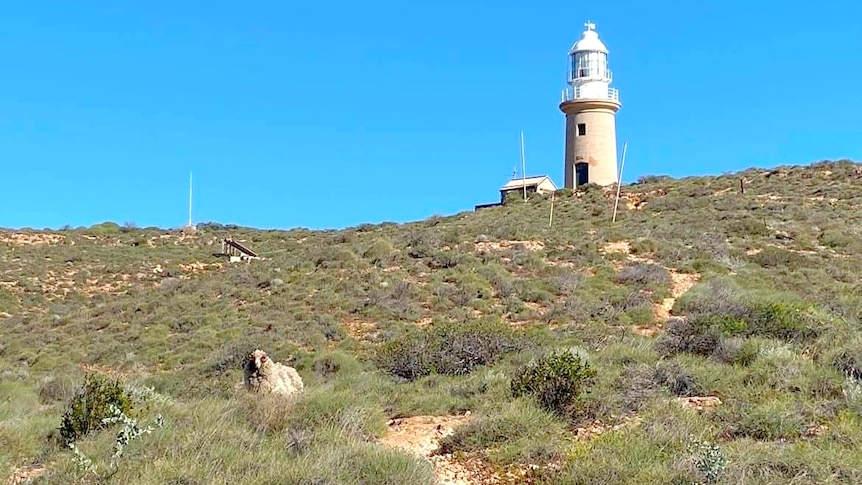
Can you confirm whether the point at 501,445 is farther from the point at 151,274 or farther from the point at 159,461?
the point at 151,274

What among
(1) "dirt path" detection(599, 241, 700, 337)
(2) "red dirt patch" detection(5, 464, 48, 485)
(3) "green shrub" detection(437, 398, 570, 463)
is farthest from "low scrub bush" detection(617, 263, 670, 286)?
(2) "red dirt patch" detection(5, 464, 48, 485)

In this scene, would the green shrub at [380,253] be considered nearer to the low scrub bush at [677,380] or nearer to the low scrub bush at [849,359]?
the low scrub bush at [677,380]

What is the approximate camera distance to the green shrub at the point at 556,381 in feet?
27.7

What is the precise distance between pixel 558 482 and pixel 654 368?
352 cm

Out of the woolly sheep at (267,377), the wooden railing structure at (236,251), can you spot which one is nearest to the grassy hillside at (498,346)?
the woolly sheep at (267,377)

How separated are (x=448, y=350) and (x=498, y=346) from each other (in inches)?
37.7

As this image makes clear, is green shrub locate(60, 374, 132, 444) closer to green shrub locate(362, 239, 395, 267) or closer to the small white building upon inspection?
green shrub locate(362, 239, 395, 267)

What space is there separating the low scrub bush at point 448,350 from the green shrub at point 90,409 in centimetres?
453

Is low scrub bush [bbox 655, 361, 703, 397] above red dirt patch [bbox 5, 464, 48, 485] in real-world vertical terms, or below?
above

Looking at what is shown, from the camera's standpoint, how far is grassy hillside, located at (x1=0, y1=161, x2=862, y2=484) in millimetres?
6836

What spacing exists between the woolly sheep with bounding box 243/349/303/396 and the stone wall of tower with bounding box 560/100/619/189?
104ft

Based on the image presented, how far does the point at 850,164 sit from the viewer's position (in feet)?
133

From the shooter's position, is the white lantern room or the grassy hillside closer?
the grassy hillside

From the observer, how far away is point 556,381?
8.59m
